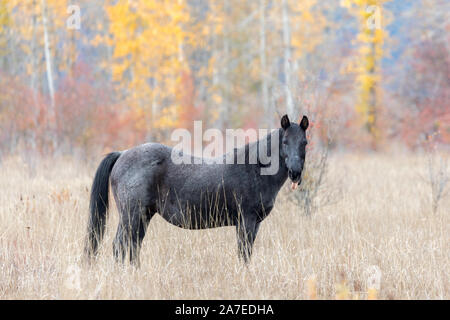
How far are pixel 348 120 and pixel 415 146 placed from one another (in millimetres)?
3440

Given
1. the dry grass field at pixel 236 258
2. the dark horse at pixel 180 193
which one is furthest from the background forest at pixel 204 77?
the dark horse at pixel 180 193

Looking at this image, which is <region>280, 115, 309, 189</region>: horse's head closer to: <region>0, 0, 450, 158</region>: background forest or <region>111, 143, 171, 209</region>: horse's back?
<region>111, 143, 171, 209</region>: horse's back

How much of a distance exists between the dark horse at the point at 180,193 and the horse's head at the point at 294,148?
0.18m

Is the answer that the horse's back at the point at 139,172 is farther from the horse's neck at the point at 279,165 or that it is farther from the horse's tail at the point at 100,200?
the horse's neck at the point at 279,165

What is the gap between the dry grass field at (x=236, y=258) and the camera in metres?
3.96

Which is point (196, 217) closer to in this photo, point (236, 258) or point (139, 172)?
point (236, 258)

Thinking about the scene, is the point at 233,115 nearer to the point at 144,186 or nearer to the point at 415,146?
the point at 415,146

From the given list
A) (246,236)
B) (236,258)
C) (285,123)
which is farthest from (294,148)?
(236,258)

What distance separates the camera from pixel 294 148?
444 centimetres

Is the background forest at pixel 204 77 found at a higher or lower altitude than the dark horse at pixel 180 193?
higher

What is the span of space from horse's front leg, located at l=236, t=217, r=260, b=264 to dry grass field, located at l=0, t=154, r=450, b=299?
12 cm

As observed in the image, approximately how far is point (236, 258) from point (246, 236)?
0.27 m
